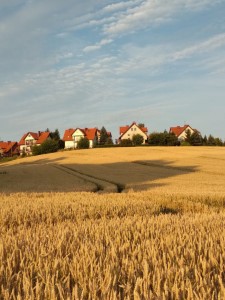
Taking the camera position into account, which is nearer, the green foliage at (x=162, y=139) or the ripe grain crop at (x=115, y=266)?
the ripe grain crop at (x=115, y=266)

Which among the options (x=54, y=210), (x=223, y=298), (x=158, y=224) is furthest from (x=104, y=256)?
(x=54, y=210)

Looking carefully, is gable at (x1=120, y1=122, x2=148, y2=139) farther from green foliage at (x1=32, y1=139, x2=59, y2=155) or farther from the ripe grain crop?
the ripe grain crop

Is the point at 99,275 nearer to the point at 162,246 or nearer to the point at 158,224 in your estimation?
the point at 162,246

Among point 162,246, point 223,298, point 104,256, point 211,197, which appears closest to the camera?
point 223,298

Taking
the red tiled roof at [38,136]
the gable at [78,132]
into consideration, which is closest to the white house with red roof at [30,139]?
the red tiled roof at [38,136]

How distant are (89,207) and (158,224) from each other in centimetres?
373

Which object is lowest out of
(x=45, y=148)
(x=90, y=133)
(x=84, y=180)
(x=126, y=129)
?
(x=84, y=180)

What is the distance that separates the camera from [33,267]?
3664 mm

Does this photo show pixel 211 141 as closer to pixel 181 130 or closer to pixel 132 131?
pixel 181 130

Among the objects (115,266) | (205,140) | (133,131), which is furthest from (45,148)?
(115,266)

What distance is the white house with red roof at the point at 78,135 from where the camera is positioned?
147075mm

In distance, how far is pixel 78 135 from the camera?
147750 mm

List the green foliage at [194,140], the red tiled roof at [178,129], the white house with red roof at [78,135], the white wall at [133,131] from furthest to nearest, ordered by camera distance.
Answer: the red tiled roof at [178,129] → the white house with red roof at [78,135] → the white wall at [133,131] → the green foliage at [194,140]

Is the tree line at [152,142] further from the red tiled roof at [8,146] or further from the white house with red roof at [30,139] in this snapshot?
the red tiled roof at [8,146]
